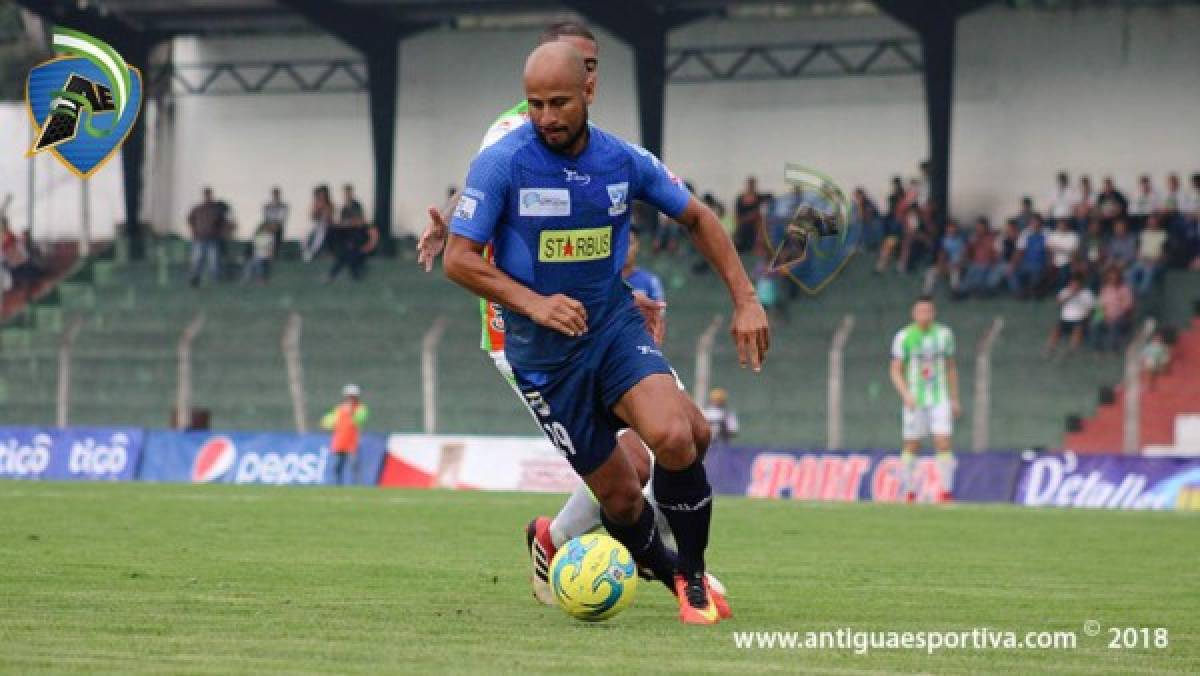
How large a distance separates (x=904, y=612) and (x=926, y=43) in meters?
29.7

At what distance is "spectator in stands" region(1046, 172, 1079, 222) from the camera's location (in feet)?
122

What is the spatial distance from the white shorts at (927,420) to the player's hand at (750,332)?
16.8m

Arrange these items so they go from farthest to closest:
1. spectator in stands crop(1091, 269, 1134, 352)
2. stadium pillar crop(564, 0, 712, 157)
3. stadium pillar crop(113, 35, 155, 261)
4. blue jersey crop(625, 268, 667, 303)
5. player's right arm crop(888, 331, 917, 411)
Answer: stadium pillar crop(113, 35, 155, 261) → stadium pillar crop(564, 0, 712, 157) → spectator in stands crop(1091, 269, 1134, 352) → player's right arm crop(888, 331, 917, 411) → blue jersey crop(625, 268, 667, 303)

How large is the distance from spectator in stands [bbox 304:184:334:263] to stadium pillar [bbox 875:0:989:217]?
1138 cm

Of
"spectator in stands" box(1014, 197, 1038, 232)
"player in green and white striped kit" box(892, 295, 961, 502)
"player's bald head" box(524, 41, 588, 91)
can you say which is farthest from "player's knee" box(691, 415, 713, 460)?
"spectator in stands" box(1014, 197, 1038, 232)

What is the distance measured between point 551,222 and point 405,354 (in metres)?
28.8

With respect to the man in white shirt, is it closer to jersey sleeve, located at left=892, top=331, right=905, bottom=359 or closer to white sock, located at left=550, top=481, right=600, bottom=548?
jersey sleeve, located at left=892, top=331, right=905, bottom=359

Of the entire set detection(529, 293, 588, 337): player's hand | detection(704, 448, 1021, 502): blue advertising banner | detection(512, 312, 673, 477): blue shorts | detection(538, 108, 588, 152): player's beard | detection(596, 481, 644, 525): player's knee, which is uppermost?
detection(538, 108, 588, 152): player's beard

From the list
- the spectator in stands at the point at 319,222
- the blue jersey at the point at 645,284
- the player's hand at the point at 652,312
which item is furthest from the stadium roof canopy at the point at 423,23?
the player's hand at the point at 652,312

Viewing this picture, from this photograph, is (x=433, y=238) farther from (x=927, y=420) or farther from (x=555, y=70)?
(x=927, y=420)

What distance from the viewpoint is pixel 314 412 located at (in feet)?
125

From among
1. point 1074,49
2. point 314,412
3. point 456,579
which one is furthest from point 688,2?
point 456,579

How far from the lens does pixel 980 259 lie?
36250 millimetres

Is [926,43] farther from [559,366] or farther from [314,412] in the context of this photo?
[559,366]
